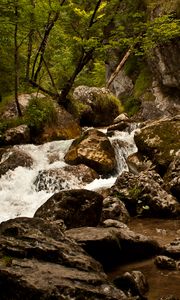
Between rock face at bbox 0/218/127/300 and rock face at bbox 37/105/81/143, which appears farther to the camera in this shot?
rock face at bbox 37/105/81/143

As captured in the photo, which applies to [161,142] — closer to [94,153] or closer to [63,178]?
[94,153]

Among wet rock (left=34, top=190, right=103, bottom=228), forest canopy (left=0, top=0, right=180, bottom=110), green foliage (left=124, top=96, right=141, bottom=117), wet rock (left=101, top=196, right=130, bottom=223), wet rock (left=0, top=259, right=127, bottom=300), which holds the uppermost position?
forest canopy (left=0, top=0, right=180, bottom=110)

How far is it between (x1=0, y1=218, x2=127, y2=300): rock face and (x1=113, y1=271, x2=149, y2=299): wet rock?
29 cm

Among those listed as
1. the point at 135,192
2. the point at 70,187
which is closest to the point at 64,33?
the point at 70,187

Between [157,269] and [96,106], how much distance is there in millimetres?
15521

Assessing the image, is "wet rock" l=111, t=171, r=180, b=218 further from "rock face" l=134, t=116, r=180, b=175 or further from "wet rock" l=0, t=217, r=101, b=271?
"wet rock" l=0, t=217, r=101, b=271

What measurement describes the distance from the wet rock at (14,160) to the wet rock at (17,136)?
1.26 metres

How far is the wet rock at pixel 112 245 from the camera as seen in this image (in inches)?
229

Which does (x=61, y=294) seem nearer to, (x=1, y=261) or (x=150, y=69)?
(x=1, y=261)

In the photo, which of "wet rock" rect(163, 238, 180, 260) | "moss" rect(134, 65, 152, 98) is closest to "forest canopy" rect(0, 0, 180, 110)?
"moss" rect(134, 65, 152, 98)

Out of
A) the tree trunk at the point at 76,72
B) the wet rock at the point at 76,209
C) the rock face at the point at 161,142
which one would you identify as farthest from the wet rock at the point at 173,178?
the tree trunk at the point at 76,72

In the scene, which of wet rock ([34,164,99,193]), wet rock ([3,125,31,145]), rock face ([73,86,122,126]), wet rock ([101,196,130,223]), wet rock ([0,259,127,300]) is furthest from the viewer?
rock face ([73,86,122,126])

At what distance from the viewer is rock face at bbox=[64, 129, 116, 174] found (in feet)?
42.2

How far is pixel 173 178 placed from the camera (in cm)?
1020
